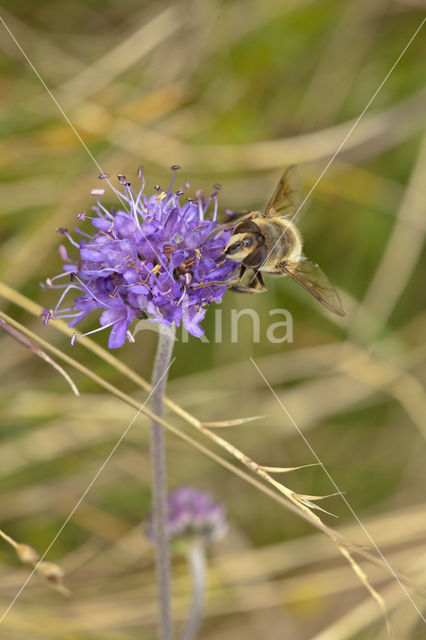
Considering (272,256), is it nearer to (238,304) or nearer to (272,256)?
(272,256)

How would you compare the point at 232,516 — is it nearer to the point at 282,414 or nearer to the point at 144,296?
the point at 282,414

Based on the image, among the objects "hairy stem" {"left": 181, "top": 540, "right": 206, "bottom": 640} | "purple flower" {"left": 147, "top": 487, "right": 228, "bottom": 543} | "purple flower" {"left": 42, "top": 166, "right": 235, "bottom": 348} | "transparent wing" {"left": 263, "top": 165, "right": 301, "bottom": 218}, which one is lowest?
"hairy stem" {"left": 181, "top": 540, "right": 206, "bottom": 640}

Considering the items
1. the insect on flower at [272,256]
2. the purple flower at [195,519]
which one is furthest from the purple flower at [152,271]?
the purple flower at [195,519]

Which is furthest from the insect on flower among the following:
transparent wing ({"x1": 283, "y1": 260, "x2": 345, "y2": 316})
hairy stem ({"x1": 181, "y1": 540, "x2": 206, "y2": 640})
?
hairy stem ({"x1": 181, "y1": 540, "x2": 206, "y2": 640})

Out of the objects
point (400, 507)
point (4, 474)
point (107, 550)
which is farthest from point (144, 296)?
point (400, 507)

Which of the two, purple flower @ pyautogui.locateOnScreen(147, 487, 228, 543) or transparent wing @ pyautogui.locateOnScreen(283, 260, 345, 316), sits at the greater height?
transparent wing @ pyautogui.locateOnScreen(283, 260, 345, 316)

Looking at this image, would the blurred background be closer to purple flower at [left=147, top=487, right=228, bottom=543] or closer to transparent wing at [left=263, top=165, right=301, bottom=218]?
purple flower at [left=147, top=487, right=228, bottom=543]

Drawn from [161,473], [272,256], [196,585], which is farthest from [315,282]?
[196,585]

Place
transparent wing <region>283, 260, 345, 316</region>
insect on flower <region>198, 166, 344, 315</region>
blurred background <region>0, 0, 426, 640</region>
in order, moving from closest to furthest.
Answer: insect on flower <region>198, 166, 344, 315</region> < transparent wing <region>283, 260, 345, 316</region> < blurred background <region>0, 0, 426, 640</region>
